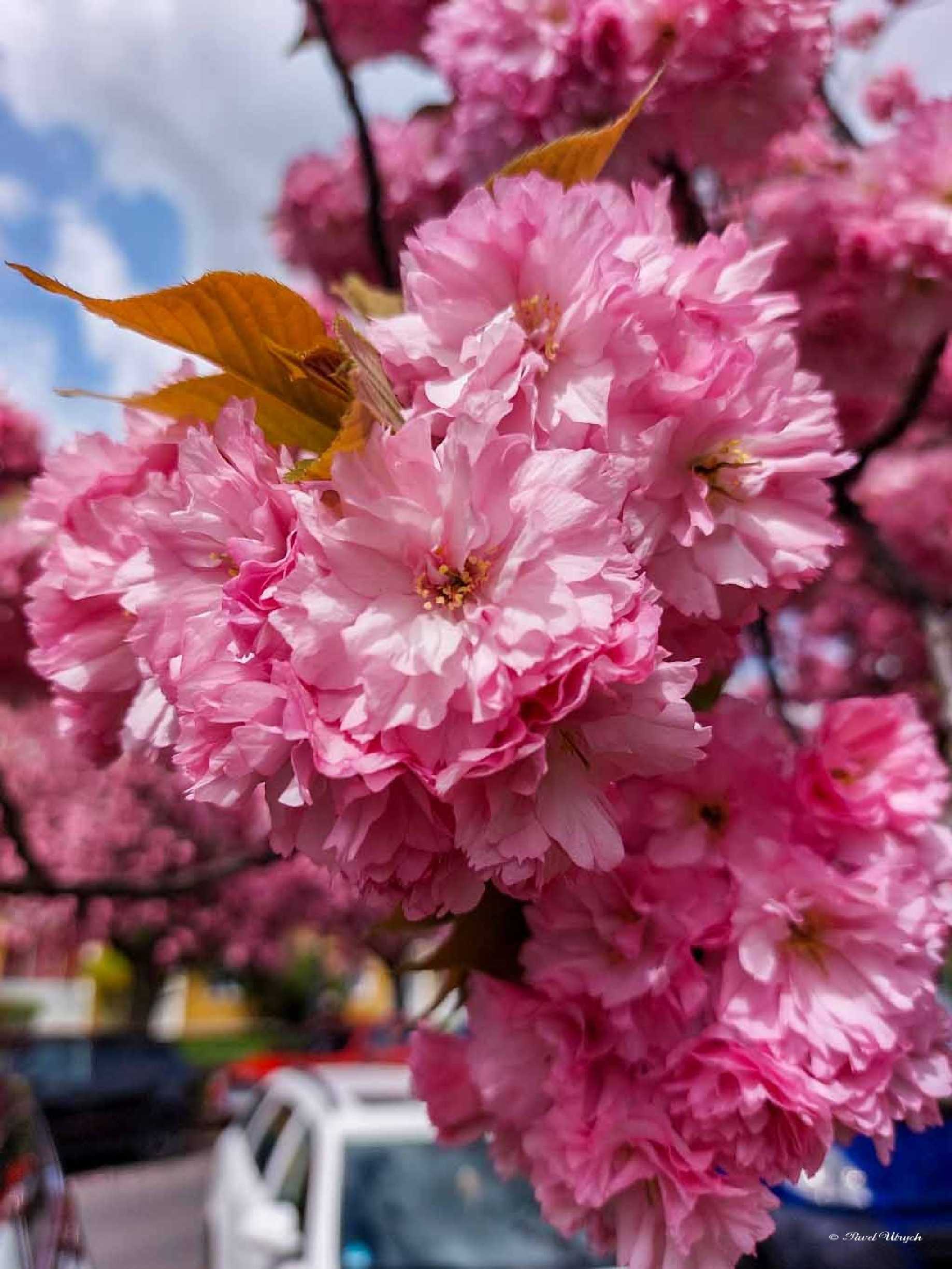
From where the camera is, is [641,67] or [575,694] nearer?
[575,694]

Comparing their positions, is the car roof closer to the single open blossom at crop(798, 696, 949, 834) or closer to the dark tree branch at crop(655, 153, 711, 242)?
the single open blossom at crop(798, 696, 949, 834)

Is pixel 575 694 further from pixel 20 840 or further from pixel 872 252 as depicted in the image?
pixel 20 840

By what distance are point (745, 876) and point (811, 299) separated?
1.44 meters

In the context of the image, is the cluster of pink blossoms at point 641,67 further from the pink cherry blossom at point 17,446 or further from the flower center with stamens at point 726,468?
the pink cherry blossom at point 17,446

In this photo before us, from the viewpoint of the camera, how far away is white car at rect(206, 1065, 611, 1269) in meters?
3.15

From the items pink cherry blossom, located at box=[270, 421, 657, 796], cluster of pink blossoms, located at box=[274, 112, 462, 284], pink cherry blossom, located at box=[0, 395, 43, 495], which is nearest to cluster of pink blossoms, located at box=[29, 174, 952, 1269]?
pink cherry blossom, located at box=[270, 421, 657, 796]

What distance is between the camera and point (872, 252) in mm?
1829

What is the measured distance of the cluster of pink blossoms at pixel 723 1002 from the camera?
88cm

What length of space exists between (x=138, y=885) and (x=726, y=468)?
73.9 inches

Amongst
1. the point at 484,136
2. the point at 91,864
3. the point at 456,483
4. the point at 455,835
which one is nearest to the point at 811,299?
the point at 484,136

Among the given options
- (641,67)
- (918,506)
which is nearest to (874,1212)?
(641,67)

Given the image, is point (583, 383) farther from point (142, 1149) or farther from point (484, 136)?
point (142, 1149)

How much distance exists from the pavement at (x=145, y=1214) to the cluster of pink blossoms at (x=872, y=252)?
21.9ft

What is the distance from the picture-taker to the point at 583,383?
2.50 feet
